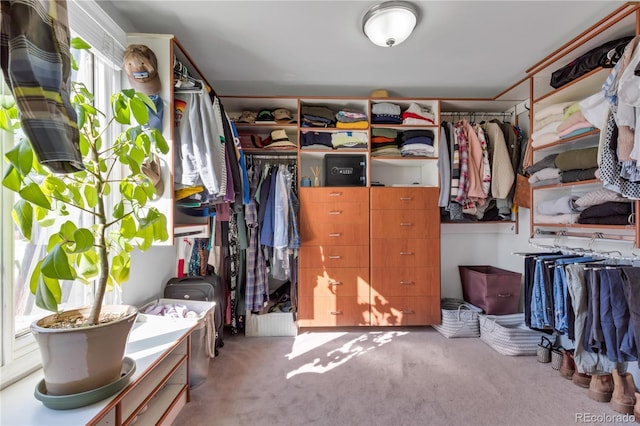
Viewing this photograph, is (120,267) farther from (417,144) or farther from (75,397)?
(417,144)

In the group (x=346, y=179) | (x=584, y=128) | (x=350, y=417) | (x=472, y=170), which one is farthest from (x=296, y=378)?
(x=584, y=128)

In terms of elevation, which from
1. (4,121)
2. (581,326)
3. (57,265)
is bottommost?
(581,326)

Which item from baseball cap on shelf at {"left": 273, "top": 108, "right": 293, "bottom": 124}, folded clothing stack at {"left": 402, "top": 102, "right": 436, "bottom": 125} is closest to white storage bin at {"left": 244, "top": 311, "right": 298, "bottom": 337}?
baseball cap on shelf at {"left": 273, "top": 108, "right": 293, "bottom": 124}

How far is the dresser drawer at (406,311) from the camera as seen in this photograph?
2418 mm

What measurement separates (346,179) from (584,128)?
1663 mm

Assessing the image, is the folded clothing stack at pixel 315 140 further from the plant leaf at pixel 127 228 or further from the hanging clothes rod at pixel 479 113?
the plant leaf at pixel 127 228

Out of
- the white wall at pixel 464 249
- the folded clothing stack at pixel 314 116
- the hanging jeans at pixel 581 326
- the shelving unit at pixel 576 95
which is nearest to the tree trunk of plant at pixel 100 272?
the folded clothing stack at pixel 314 116

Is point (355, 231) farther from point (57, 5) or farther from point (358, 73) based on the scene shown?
point (57, 5)

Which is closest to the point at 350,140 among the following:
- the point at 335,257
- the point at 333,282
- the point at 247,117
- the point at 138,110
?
the point at 247,117

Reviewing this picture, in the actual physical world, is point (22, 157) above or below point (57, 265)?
above

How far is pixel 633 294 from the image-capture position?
1338 millimetres

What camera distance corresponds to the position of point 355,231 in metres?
2.43

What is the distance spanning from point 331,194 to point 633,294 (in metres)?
1.93

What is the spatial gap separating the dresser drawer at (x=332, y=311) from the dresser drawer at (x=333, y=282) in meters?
0.04
